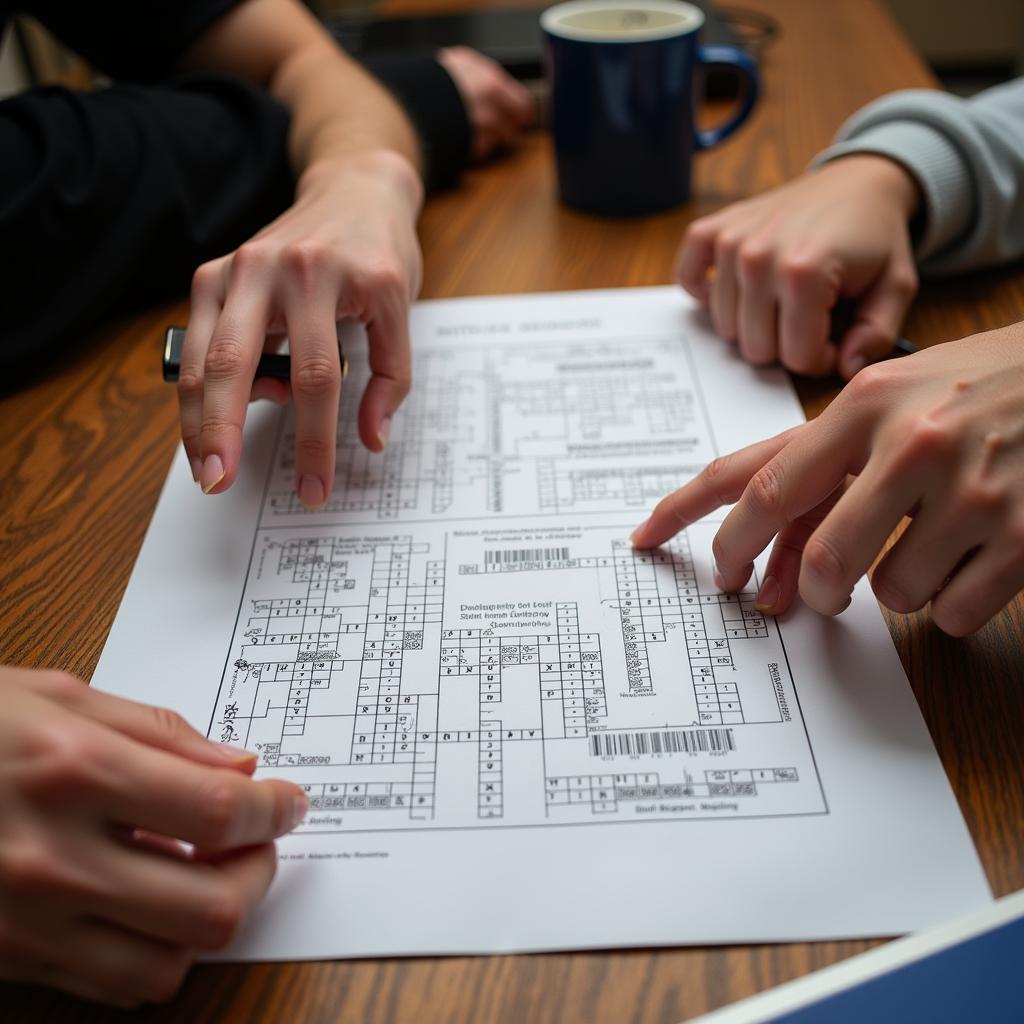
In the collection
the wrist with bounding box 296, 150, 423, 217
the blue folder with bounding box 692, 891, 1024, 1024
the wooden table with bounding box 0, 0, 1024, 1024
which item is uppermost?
the wrist with bounding box 296, 150, 423, 217

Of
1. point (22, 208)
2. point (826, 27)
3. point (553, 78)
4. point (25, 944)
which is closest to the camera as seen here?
point (25, 944)

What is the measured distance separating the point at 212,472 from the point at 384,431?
0.42 feet

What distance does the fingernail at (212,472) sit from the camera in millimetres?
548

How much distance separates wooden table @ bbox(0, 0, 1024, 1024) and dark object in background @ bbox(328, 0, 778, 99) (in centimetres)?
6

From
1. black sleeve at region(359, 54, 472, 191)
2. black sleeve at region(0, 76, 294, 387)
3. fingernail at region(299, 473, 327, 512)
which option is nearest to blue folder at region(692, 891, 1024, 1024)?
fingernail at region(299, 473, 327, 512)

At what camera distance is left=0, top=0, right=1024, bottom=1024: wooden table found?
36 centimetres

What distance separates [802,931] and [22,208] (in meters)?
0.70

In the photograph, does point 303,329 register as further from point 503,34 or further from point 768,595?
point 503,34

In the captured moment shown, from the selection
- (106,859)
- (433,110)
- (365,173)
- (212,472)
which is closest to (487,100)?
(433,110)

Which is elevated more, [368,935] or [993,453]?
[993,453]

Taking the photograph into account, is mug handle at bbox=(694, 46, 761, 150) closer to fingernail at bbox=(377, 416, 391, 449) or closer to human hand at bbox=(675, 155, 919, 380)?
human hand at bbox=(675, 155, 919, 380)

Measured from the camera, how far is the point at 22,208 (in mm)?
686

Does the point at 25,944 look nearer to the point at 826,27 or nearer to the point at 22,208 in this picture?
the point at 22,208

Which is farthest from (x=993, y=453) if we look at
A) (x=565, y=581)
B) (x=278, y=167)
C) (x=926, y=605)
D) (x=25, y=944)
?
(x=278, y=167)
